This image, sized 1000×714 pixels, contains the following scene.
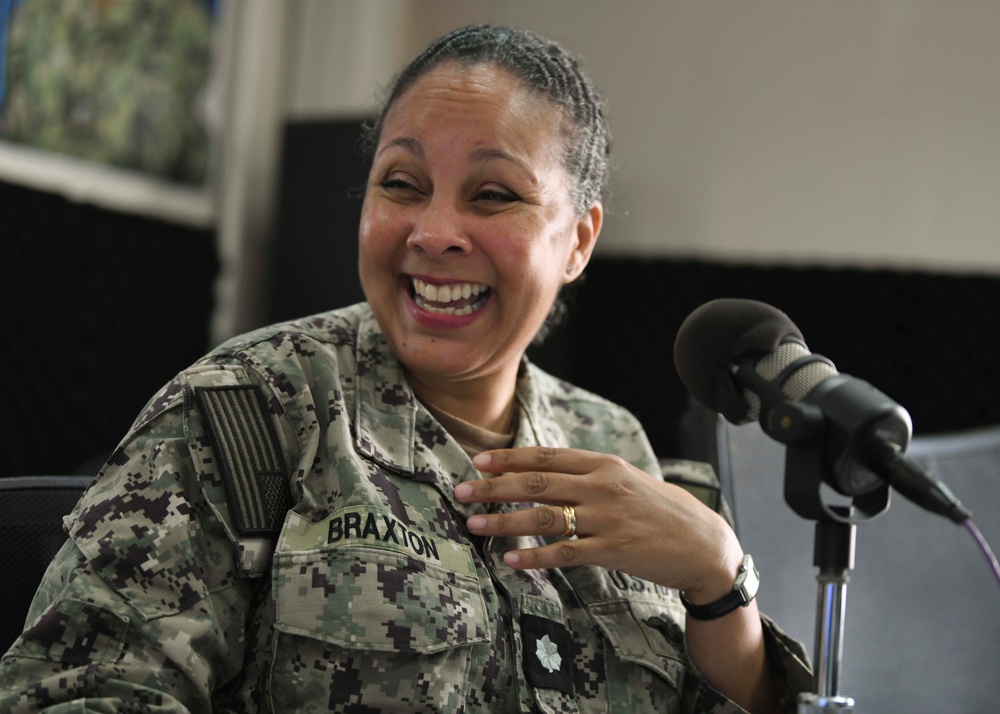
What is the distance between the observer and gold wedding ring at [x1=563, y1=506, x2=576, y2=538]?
114cm

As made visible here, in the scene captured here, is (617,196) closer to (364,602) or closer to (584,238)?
(584,238)

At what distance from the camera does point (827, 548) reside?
0.91 meters

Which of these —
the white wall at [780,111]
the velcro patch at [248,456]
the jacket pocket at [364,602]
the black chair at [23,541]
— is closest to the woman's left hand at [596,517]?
the jacket pocket at [364,602]

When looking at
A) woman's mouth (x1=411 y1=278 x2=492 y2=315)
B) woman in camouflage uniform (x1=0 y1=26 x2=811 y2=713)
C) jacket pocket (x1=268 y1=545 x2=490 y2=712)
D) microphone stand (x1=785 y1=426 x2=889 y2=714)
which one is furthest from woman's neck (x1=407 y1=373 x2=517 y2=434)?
microphone stand (x1=785 y1=426 x2=889 y2=714)

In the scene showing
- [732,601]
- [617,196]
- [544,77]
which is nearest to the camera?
[732,601]

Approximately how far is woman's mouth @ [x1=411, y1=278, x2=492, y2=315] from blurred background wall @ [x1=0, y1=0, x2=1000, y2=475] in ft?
5.60

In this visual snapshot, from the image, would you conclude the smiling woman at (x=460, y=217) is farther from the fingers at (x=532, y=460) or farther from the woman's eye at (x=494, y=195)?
the fingers at (x=532, y=460)

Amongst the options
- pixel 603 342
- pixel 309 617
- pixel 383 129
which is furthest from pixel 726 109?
pixel 309 617

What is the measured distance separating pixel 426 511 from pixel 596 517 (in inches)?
7.4

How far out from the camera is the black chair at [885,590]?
169 centimetres

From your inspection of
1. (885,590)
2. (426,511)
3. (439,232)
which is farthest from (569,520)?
(885,590)

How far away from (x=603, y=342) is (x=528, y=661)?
7.60ft

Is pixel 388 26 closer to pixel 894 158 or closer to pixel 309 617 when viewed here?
pixel 894 158

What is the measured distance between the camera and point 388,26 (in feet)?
12.2
